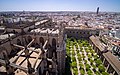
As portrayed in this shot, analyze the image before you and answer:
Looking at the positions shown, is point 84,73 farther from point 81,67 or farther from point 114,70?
point 114,70

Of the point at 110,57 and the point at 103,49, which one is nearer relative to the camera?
the point at 110,57

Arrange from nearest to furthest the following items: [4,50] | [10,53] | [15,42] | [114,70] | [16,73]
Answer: [16,73] < [4,50] < [10,53] < [15,42] < [114,70]

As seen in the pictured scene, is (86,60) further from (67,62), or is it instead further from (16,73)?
(16,73)

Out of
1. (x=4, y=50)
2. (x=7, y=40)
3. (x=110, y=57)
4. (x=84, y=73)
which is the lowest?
(x=84, y=73)

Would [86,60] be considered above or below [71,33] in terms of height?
below

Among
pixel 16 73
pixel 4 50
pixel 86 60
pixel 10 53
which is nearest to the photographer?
pixel 16 73

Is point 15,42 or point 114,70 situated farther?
point 114,70

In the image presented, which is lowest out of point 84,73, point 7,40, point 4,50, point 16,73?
point 84,73

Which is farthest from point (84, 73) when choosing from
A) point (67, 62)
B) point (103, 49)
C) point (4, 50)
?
point (4, 50)

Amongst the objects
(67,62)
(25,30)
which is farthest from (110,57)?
(25,30)
